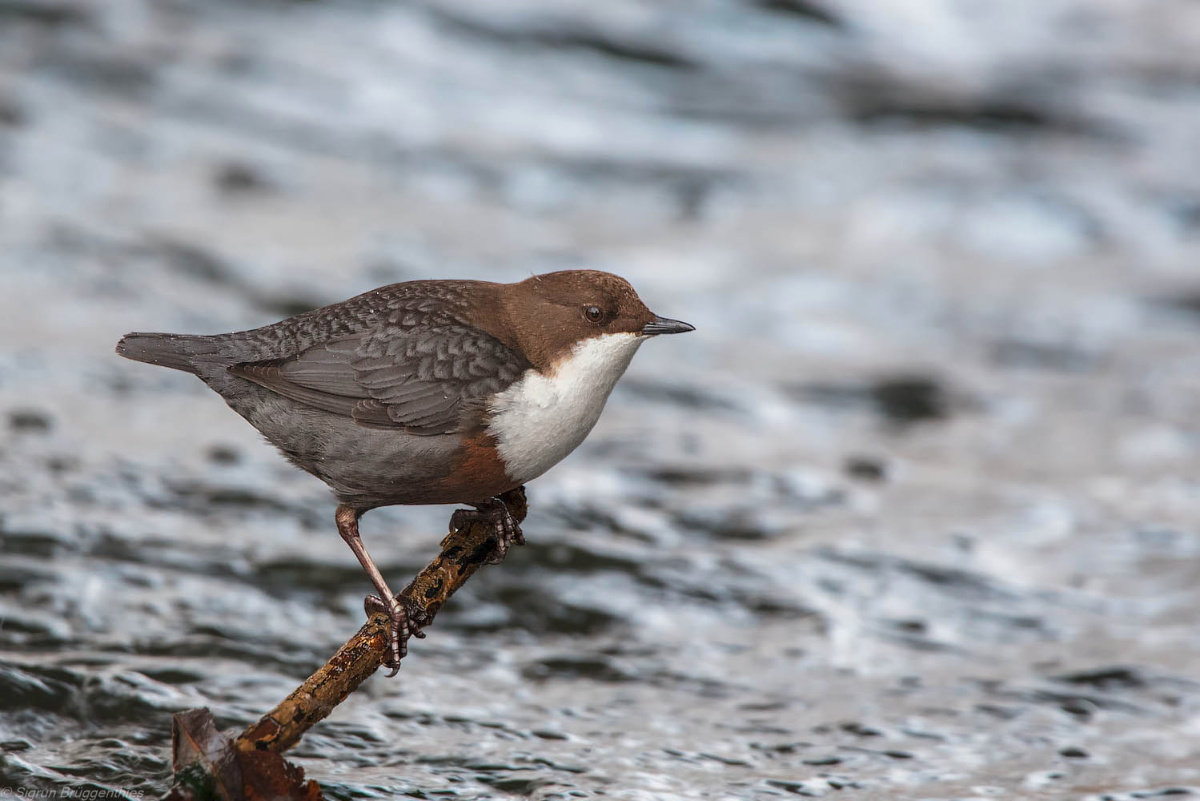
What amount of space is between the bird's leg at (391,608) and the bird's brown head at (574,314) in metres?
0.53

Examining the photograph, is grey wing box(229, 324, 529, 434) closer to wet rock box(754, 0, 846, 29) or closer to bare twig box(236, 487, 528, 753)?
bare twig box(236, 487, 528, 753)

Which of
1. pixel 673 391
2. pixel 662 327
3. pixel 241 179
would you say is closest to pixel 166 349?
pixel 662 327

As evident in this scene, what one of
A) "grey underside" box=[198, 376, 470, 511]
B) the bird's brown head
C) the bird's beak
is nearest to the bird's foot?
"grey underside" box=[198, 376, 470, 511]

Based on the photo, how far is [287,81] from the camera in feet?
34.2

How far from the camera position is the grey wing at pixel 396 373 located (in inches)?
115

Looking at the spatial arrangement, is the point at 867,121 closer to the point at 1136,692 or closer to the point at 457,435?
the point at 1136,692

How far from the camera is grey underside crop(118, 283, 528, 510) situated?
9.53ft

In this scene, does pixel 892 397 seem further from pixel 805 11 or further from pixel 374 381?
pixel 805 11

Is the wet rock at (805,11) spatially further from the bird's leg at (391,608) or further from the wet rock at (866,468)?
the bird's leg at (391,608)

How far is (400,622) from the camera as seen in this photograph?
2.92 m

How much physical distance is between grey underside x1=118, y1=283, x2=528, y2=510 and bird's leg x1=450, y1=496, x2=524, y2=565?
0.49ft

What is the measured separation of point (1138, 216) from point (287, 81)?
19.9 ft

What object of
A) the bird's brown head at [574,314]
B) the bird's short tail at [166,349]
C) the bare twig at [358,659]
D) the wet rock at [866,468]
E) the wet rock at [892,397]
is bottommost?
the bare twig at [358,659]

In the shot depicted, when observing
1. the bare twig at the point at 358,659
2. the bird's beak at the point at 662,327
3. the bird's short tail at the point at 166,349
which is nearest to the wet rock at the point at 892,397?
the bare twig at the point at 358,659
